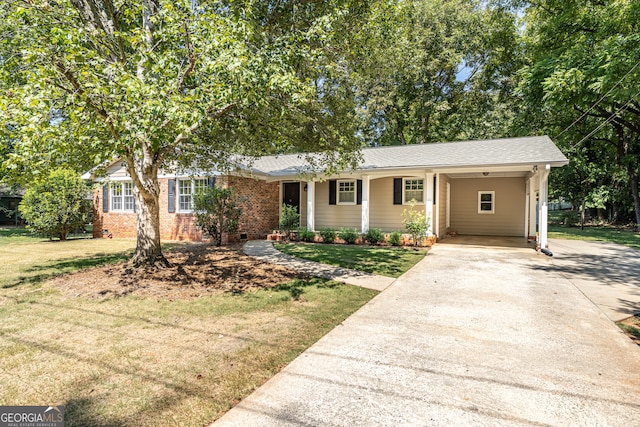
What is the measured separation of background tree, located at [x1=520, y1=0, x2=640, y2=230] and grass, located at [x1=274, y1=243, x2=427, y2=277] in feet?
31.1

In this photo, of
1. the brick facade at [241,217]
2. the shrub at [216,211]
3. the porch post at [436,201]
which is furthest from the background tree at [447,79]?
the shrub at [216,211]

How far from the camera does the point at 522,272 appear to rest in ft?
25.2

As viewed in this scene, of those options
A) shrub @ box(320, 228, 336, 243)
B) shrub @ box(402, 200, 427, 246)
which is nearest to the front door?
shrub @ box(320, 228, 336, 243)

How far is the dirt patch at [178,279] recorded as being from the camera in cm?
568

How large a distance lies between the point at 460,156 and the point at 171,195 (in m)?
11.6

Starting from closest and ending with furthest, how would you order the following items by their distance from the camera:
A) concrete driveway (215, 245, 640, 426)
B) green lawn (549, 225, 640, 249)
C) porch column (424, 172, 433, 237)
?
concrete driveway (215, 245, 640, 426), porch column (424, 172, 433, 237), green lawn (549, 225, 640, 249)

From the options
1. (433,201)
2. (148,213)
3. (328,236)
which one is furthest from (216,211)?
(433,201)

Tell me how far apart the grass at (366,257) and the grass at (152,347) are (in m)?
2.13

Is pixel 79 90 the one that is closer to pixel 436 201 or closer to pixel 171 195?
pixel 171 195

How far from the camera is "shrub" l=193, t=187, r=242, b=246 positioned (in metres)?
11.7

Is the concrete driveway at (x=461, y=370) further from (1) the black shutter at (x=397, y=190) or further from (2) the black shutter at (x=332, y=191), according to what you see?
(2) the black shutter at (x=332, y=191)

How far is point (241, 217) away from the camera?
1370cm

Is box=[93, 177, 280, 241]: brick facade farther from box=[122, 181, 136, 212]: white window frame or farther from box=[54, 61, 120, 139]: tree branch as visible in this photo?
box=[54, 61, 120, 139]: tree branch

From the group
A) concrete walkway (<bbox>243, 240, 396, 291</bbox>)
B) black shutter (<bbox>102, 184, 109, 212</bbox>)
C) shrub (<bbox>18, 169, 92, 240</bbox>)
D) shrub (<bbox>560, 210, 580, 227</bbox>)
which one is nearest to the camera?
concrete walkway (<bbox>243, 240, 396, 291</bbox>)
